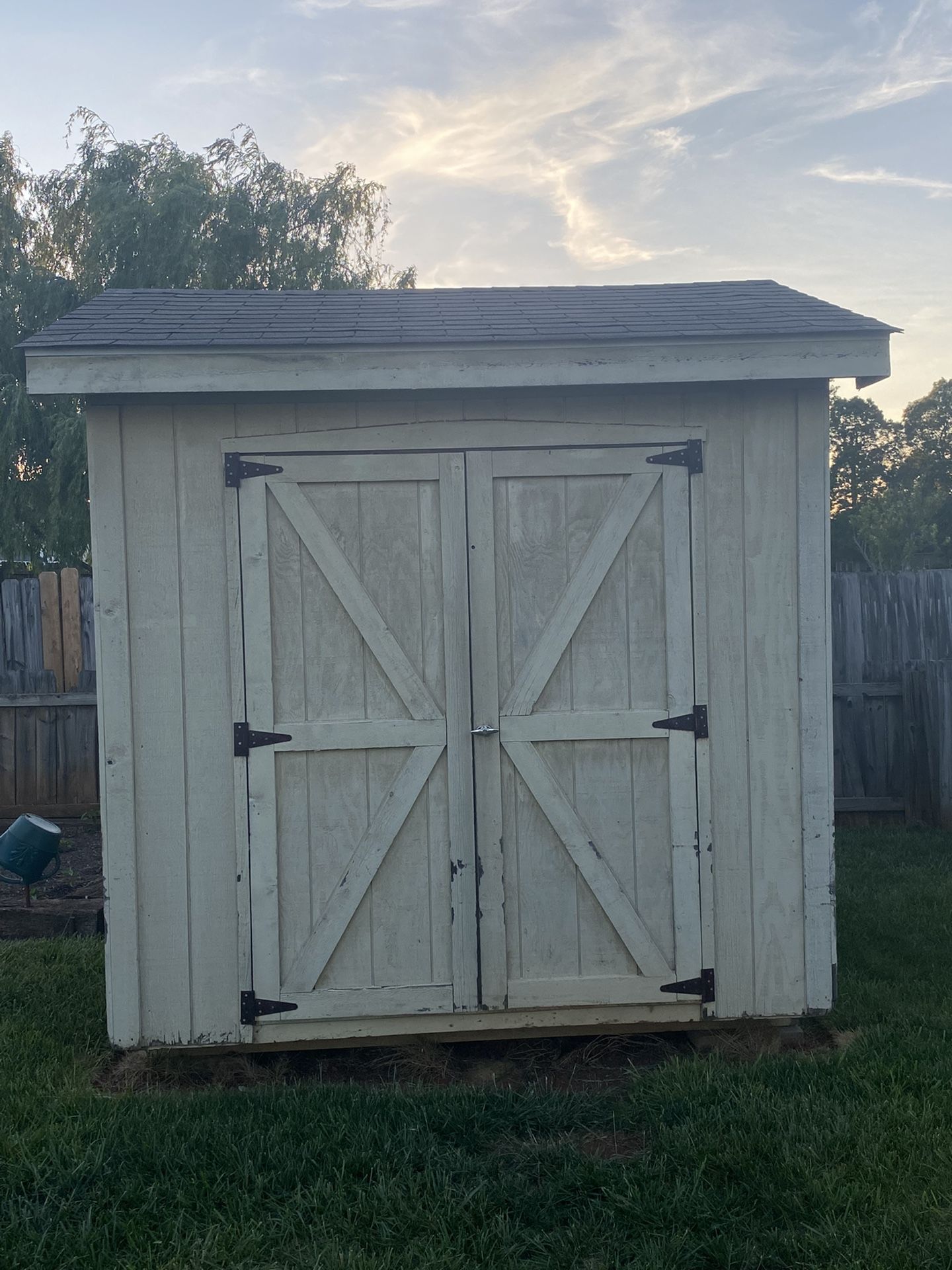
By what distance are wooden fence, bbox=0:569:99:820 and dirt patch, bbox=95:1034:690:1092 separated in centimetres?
456

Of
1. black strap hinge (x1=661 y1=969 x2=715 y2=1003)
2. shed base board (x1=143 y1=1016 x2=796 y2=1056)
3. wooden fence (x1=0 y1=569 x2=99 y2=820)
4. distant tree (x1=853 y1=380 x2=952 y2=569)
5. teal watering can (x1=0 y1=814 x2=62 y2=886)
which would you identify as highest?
distant tree (x1=853 y1=380 x2=952 y2=569)

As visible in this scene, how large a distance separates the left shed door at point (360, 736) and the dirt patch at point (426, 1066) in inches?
9.5

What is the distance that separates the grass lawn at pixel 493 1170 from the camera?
2.56 metres

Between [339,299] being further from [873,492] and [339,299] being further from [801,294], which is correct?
[873,492]

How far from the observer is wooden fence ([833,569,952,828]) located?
746 cm

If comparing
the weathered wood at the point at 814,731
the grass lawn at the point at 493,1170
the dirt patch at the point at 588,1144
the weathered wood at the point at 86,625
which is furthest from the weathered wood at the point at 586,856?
the weathered wood at the point at 86,625

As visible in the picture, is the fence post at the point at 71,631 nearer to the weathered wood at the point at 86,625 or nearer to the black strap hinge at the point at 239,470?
the weathered wood at the point at 86,625

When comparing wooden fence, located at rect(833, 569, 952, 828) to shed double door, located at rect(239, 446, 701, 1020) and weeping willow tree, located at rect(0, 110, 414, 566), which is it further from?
weeping willow tree, located at rect(0, 110, 414, 566)

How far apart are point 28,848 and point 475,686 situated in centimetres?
323

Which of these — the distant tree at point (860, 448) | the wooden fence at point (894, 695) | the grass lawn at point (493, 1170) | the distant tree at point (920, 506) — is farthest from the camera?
the distant tree at point (860, 448)

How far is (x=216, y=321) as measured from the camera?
14.0ft

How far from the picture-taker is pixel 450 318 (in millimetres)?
4441

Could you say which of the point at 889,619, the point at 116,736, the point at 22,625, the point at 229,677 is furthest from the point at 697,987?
the point at 22,625

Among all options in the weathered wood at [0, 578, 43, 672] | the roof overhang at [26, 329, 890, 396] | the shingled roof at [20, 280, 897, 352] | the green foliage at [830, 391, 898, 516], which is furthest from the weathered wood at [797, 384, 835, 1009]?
the green foliage at [830, 391, 898, 516]
